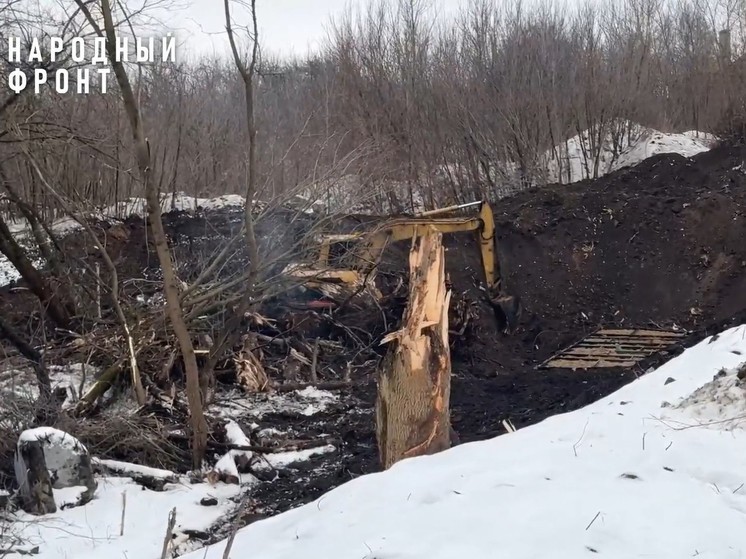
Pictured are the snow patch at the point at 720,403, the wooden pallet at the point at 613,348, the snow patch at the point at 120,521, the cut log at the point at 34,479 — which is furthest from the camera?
the wooden pallet at the point at 613,348

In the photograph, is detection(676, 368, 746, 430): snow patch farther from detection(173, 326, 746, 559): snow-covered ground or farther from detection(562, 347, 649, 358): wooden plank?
detection(562, 347, 649, 358): wooden plank

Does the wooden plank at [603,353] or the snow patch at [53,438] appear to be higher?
the snow patch at [53,438]

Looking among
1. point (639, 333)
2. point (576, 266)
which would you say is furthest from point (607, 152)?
point (639, 333)

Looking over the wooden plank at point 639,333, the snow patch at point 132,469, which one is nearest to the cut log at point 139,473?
the snow patch at point 132,469

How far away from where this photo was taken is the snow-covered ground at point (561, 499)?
3.27m

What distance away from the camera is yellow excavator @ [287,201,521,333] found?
10.1m

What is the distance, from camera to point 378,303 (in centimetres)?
1030

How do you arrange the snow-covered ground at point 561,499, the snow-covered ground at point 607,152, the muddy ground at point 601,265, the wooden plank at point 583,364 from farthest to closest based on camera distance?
the snow-covered ground at point 607,152 < the muddy ground at point 601,265 < the wooden plank at point 583,364 < the snow-covered ground at point 561,499

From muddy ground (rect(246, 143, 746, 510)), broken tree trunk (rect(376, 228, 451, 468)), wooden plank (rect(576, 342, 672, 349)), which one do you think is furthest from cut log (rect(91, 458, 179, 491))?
wooden plank (rect(576, 342, 672, 349))

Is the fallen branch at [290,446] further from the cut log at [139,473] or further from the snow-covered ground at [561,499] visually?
the snow-covered ground at [561,499]

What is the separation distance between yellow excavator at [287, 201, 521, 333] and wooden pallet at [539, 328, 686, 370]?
125 cm

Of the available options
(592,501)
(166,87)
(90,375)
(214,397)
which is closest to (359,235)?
(214,397)

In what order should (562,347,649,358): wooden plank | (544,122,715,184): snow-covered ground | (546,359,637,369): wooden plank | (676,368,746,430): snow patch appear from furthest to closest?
(544,122,715,184): snow-covered ground → (562,347,649,358): wooden plank → (546,359,637,369): wooden plank → (676,368,746,430): snow patch

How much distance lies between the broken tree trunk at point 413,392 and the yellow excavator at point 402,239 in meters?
3.58
